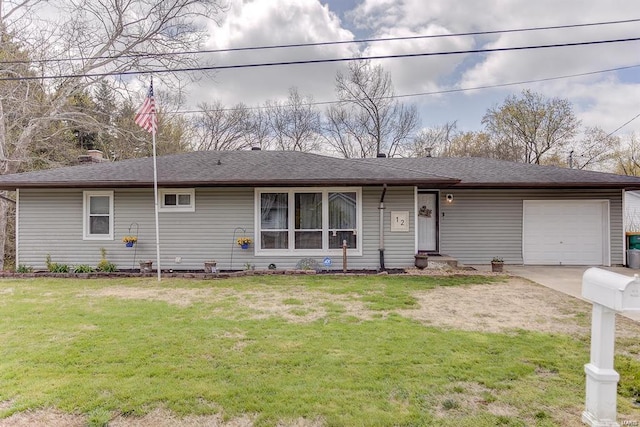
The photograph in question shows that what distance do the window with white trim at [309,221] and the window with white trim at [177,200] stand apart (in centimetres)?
177

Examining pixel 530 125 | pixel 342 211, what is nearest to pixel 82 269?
pixel 342 211

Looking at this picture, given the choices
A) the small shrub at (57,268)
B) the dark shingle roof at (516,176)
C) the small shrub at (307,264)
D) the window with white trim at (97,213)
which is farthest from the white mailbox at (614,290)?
the small shrub at (57,268)

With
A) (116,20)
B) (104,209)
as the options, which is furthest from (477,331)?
(116,20)

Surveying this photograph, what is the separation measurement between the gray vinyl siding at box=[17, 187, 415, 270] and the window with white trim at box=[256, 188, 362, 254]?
225 mm

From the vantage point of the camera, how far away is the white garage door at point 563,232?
34.4 feet

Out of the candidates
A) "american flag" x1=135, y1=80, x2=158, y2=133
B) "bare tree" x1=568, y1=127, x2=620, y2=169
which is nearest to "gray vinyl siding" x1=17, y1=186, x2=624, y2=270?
"american flag" x1=135, y1=80, x2=158, y2=133

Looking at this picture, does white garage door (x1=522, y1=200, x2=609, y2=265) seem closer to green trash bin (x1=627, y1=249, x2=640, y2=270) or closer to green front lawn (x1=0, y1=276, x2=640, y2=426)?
green trash bin (x1=627, y1=249, x2=640, y2=270)

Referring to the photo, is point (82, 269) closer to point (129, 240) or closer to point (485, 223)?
point (129, 240)

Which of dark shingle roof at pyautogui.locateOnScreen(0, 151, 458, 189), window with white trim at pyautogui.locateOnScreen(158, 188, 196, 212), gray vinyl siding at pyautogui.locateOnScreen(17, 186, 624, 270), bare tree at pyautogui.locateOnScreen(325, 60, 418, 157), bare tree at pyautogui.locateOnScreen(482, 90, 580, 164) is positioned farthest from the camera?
bare tree at pyautogui.locateOnScreen(482, 90, 580, 164)

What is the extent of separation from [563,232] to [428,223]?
3.99 m

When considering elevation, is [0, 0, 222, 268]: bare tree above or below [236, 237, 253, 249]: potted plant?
above

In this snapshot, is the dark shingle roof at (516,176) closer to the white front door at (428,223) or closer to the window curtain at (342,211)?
the white front door at (428,223)

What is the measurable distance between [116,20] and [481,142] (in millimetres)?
23404

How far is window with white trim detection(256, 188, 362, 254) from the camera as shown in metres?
9.33
